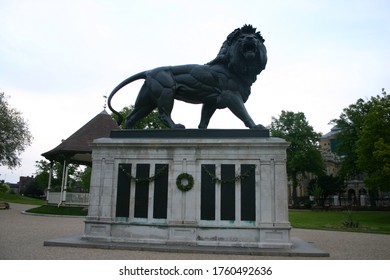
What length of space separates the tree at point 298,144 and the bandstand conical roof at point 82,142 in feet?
91.5

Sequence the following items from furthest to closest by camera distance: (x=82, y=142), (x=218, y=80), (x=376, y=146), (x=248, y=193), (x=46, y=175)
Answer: (x=46, y=175) < (x=82, y=142) < (x=376, y=146) < (x=218, y=80) < (x=248, y=193)

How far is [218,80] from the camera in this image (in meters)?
11.9

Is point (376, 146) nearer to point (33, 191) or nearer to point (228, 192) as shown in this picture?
point (228, 192)

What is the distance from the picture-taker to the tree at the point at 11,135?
39188 mm

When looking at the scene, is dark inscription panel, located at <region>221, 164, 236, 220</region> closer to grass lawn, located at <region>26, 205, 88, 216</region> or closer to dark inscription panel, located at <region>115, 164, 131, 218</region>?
dark inscription panel, located at <region>115, 164, 131, 218</region>

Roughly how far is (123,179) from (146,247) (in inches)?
99.4

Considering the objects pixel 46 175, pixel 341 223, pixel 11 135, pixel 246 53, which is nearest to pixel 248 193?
pixel 246 53

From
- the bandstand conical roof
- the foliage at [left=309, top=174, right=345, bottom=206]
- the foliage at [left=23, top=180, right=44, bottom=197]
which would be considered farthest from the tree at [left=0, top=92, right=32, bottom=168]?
the foliage at [left=309, top=174, right=345, bottom=206]

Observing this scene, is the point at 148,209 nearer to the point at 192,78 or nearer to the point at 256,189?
the point at 256,189

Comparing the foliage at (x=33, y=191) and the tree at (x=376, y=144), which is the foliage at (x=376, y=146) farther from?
the foliage at (x=33, y=191)

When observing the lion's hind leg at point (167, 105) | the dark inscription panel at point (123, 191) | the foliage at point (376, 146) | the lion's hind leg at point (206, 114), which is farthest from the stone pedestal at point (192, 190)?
the foliage at point (376, 146)

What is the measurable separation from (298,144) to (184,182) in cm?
4400

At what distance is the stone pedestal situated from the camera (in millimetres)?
10531

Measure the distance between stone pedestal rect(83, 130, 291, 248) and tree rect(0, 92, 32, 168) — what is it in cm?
3264
